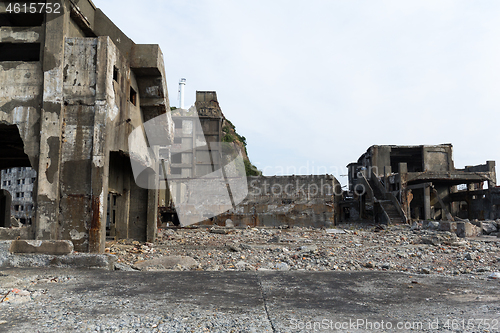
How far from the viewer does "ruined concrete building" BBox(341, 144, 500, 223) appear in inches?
857

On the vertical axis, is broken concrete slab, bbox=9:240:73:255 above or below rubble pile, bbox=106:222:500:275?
above

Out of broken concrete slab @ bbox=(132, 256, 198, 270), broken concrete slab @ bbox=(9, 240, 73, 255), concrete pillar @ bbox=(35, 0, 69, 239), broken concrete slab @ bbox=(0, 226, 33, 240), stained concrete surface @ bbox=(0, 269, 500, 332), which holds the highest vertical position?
concrete pillar @ bbox=(35, 0, 69, 239)

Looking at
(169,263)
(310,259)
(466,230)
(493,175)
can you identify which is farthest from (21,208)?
Result: (493,175)

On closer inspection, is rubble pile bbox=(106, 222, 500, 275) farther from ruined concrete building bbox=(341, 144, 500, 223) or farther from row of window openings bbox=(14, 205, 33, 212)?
row of window openings bbox=(14, 205, 33, 212)

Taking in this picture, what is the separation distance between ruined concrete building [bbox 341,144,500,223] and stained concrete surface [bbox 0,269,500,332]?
1801 centimetres

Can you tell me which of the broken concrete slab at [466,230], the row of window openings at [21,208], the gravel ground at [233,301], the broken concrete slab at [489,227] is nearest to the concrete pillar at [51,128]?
the gravel ground at [233,301]

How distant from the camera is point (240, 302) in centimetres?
356

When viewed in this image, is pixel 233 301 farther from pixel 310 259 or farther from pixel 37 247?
pixel 310 259

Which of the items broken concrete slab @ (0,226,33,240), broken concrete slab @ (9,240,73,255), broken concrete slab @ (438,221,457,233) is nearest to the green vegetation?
broken concrete slab @ (438,221,457,233)

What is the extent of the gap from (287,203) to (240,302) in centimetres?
1721

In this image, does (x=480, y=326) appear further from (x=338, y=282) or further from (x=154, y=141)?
(x=154, y=141)

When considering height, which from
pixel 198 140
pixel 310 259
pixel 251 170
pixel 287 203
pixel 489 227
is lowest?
pixel 489 227

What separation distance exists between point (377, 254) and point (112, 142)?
274 inches

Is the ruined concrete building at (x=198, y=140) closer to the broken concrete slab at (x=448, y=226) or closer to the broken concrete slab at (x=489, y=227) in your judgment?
the broken concrete slab at (x=448, y=226)
